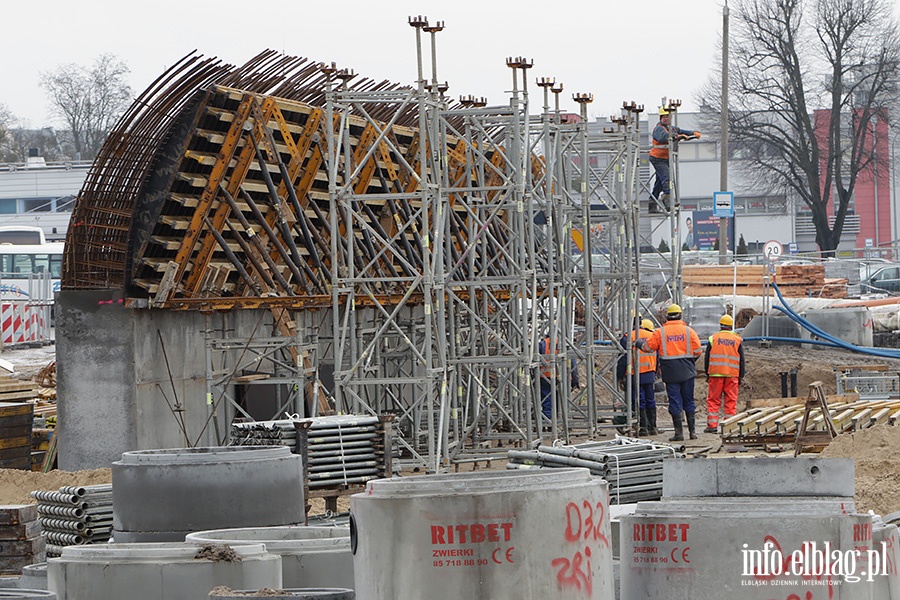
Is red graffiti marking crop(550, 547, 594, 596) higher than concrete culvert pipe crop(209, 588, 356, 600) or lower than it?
higher

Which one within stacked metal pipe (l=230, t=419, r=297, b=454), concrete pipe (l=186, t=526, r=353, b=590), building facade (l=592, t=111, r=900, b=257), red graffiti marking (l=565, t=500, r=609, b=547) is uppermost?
building facade (l=592, t=111, r=900, b=257)

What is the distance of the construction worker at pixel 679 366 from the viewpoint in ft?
71.5

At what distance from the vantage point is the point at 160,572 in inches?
285

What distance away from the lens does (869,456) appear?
54.5 ft

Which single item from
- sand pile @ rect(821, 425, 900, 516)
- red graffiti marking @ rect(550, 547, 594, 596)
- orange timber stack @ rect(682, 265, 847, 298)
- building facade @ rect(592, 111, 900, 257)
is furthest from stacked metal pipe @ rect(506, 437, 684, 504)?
building facade @ rect(592, 111, 900, 257)

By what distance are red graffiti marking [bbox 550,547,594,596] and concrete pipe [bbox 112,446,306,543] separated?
3.45m

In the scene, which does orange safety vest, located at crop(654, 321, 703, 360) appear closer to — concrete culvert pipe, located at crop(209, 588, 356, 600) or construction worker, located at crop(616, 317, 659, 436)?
construction worker, located at crop(616, 317, 659, 436)

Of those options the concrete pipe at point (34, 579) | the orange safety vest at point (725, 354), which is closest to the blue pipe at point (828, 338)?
the orange safety vest at point (725, 354)

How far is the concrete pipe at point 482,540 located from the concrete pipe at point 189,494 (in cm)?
295

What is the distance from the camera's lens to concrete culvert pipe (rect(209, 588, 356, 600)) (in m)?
6.57

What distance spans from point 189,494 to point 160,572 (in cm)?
198

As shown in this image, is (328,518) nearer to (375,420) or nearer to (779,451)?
(375,420)

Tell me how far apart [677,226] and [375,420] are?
1143 cm

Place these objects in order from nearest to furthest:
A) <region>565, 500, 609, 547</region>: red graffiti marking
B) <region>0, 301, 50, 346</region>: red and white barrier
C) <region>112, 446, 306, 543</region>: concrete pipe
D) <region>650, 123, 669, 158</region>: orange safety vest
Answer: <region>565, 500, 609, 547</region>: red graffiti marking, <region>112, 446, 306, 543</region>: concrete pipe, <region>650, 123, 669, 158</region>: orange safety vest, <region>0, 301, 50, 346</region>: red and white barrier
